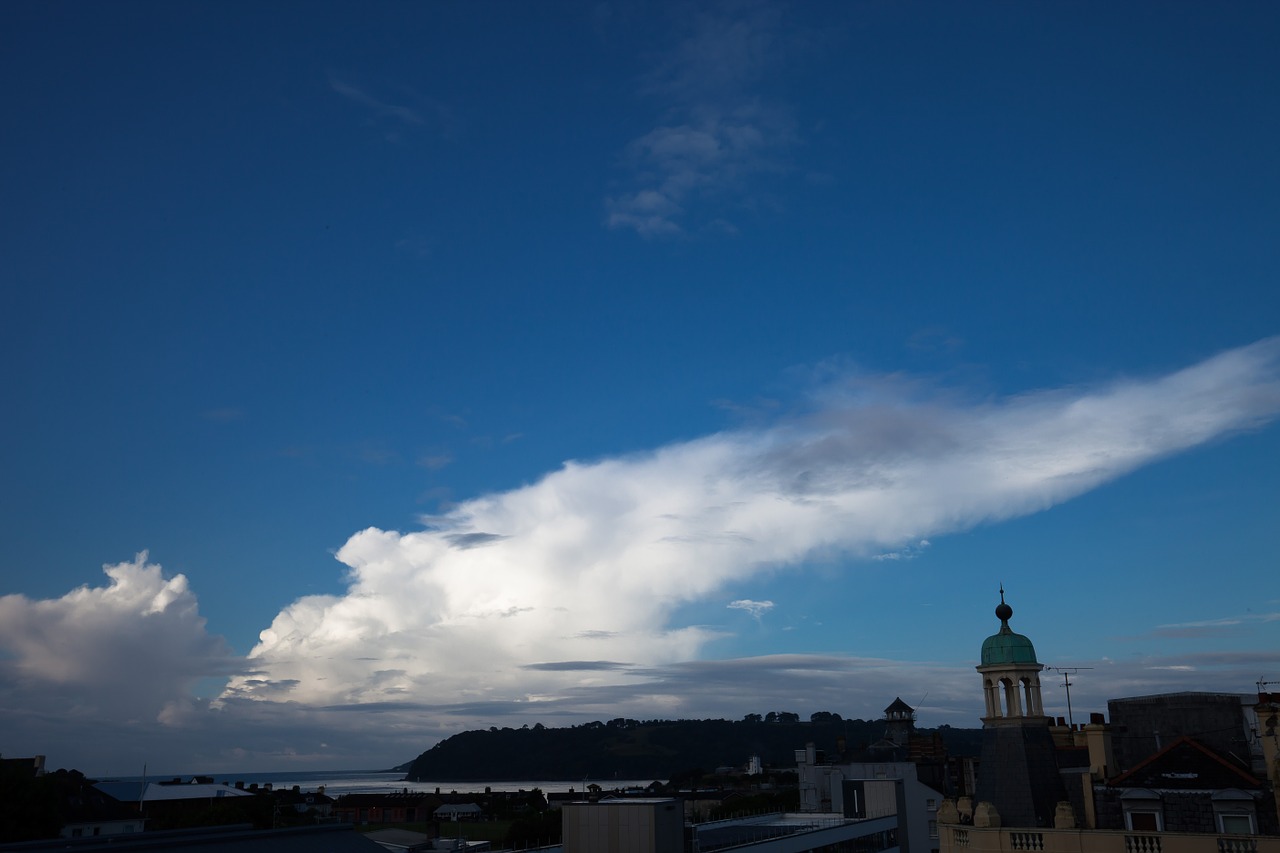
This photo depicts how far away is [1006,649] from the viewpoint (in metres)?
37.7

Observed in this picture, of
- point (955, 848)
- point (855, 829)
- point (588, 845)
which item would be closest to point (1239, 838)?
point (955, 848)

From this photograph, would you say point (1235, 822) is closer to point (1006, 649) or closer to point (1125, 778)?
point (1125, 778)

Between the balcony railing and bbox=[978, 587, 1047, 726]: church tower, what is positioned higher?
bbox=[978, 587, 1047, 726]: church tower

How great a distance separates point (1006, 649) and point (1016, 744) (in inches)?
151

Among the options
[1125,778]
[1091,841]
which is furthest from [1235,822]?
[1091,841]

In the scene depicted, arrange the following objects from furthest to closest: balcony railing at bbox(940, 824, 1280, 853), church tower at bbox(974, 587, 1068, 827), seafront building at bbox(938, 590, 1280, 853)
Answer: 1. church tower at bbox(974, 587, 1068, 827)
2. seafront building at bbox(938, 590, 1280, 853)
3. balcony railing at bbox(940, 824, 1280, 853)

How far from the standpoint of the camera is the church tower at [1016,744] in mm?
34031

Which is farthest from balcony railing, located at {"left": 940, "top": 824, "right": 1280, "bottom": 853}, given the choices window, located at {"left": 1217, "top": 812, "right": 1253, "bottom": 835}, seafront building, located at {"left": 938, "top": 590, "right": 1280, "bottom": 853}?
window, located at {"left": 1217, "top": 812, "right": 1253, "bottom": 835}

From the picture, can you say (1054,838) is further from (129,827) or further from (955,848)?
(129,827)

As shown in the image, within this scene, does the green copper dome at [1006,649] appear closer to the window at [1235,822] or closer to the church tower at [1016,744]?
the church tower at [1016,744]

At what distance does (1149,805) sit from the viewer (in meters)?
31.5

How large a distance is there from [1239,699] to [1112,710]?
536 centimetres

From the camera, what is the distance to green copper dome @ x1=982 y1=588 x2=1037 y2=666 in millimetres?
37219

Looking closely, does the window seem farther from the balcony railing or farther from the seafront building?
the balcony railing
